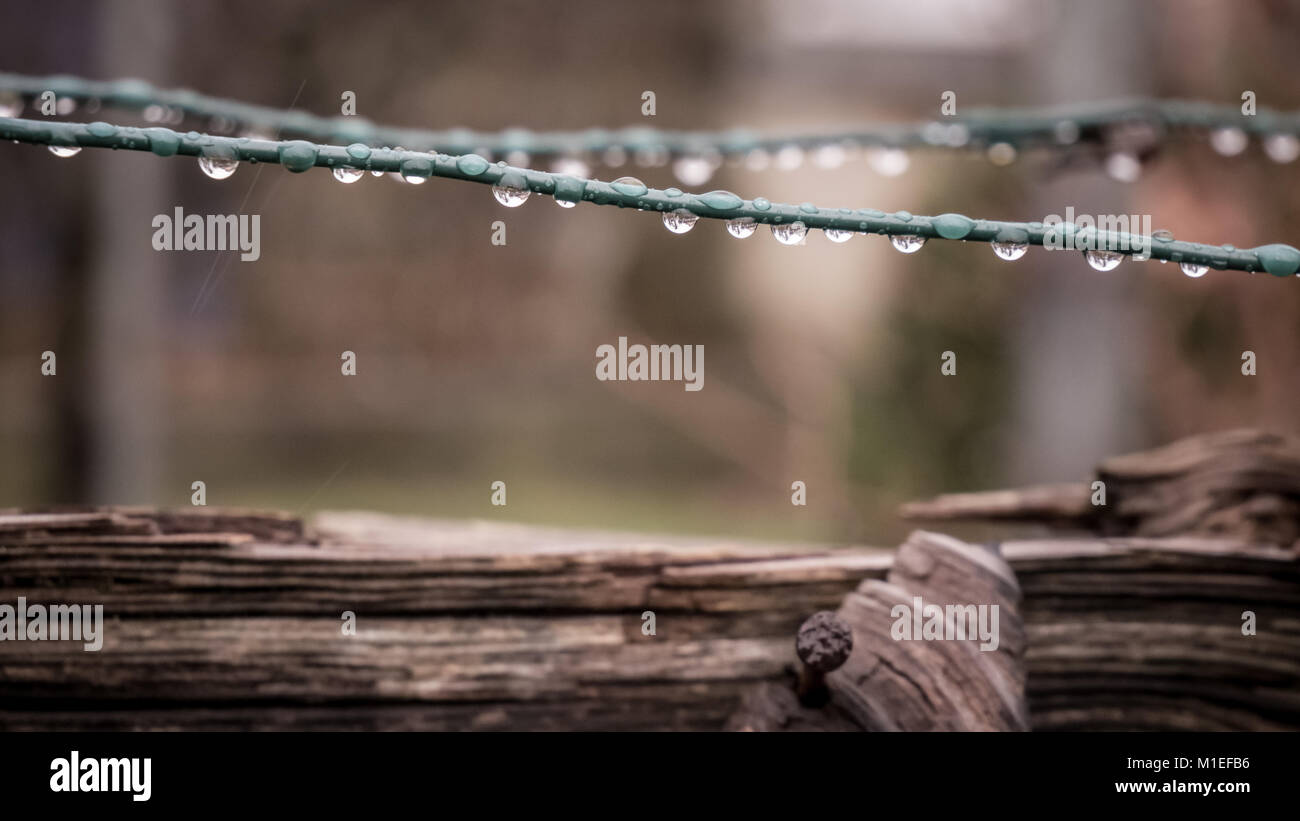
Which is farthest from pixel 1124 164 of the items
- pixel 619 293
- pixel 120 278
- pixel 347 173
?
pixel 619 293

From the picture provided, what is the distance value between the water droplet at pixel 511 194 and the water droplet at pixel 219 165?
0.16 m

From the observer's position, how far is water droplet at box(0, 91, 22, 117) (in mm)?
696

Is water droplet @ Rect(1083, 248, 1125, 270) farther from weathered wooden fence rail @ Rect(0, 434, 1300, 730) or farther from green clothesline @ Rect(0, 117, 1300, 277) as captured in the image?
weathered wooden fence rail @ Rect(0, 434, 1300, 730)

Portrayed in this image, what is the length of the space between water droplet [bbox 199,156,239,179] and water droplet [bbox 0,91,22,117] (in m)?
0.28

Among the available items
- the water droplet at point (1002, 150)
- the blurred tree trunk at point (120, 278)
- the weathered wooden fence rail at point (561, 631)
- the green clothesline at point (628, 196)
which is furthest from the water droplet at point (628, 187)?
the blurred tree trunk at point (120, 278)

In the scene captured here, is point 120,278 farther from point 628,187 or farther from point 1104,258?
point 1104,258

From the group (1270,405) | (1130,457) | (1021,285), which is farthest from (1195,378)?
(1130,457)

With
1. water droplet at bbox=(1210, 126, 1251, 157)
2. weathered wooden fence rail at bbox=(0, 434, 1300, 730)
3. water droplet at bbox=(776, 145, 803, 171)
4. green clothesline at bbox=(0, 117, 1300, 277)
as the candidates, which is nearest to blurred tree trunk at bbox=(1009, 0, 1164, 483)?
water droplet at bbox=(1210, 126, 1251, 157)

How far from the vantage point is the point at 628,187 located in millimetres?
500

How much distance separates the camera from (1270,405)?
2109 mm

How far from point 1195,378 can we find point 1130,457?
5.69ft

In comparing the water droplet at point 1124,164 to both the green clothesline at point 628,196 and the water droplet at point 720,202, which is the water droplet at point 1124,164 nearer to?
the green clothesline at point 628,196
